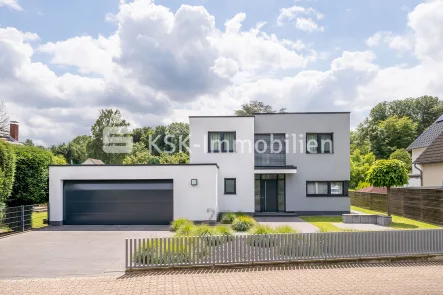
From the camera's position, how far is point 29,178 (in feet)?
54.6

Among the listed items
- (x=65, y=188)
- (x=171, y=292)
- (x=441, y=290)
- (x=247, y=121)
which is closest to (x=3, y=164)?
(x=65, y=188)

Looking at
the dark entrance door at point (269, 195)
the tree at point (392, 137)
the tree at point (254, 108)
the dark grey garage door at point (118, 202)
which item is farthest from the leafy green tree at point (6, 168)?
the tree at point (392, 137)

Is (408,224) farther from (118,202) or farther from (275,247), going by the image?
(118,202)

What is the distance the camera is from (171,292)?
7414 mm

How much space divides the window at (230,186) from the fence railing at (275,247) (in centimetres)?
1017

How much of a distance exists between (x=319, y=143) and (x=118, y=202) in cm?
1195

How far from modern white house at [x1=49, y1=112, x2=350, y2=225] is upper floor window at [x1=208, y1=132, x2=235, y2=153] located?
0.06m

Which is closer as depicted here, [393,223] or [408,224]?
[408,224]

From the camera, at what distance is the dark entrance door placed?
20891 millimetres

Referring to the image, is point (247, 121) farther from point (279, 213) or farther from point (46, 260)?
point (46, 260)

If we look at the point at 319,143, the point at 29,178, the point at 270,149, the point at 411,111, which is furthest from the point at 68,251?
the point at 411,111

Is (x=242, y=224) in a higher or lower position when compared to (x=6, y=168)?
lower

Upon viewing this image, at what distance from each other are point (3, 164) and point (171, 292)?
35.0 feet

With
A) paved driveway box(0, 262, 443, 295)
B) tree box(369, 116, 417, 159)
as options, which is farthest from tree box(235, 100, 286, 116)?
paved driveway box(0, 262, 443, 295)
